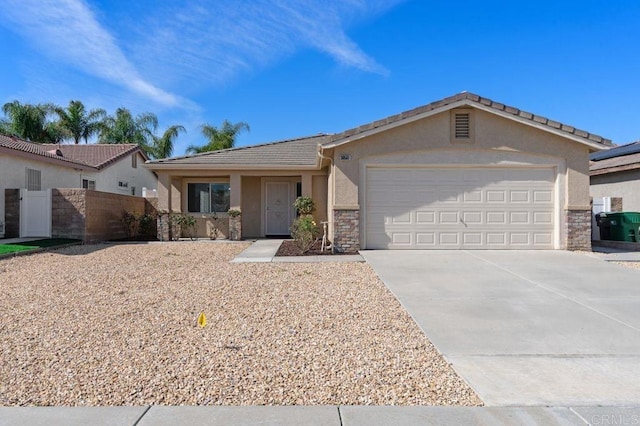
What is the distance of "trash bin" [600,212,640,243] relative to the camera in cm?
1298

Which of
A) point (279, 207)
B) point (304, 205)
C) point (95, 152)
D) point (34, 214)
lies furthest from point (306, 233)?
point (95, 152)

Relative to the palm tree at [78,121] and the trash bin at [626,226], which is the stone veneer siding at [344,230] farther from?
the palm tree at [78,121]

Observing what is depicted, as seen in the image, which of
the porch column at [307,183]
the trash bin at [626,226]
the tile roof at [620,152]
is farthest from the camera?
the tile roof at [620,152]

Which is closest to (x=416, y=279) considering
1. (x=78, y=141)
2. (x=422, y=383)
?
(x=422, y=383)

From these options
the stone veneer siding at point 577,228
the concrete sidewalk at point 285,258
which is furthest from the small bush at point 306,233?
the stone veneer siding at point 577,228

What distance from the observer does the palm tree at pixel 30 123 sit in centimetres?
3356

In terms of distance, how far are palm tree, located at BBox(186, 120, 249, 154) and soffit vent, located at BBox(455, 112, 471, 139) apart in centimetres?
2507

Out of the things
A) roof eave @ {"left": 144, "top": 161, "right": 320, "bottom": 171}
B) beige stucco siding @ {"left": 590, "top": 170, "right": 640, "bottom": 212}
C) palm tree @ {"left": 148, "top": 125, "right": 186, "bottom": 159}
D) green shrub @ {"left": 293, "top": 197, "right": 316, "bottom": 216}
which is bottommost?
green shrub @ {"left": 293, "top": 197, "right": 316, "bottom": 216}

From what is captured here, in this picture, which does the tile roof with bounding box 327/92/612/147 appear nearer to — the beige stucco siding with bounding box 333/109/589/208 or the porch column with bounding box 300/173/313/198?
the beige stucco siding with bounding box 333/109/589/208

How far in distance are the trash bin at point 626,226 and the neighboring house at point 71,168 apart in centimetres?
1690

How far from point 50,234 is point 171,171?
4665mm

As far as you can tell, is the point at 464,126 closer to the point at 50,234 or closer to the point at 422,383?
the point at 422,383

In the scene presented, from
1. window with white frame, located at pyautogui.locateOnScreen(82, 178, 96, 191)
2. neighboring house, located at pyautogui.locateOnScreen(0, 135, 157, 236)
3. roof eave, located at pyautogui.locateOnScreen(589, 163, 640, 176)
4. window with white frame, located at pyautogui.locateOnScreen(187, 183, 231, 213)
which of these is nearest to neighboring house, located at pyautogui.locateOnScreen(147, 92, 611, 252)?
roof eave, located at pyautogui.locateOnScreen(589, 163, 640, 176)

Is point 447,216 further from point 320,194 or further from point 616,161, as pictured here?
point 616,161
